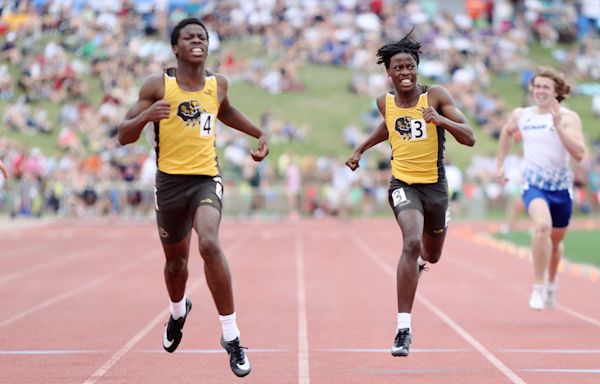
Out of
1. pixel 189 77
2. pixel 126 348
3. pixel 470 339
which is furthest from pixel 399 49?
pixel 126 348

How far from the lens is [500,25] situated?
41.8 meters

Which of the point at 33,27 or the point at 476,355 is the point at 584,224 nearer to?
the point at 33,27

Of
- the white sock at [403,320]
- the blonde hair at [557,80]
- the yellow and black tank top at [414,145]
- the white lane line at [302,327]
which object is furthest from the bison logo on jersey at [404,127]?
the blonde hair at [557,80]

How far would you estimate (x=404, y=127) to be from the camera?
8695 millimetres

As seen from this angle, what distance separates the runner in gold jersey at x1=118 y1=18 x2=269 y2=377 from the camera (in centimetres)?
A: 764

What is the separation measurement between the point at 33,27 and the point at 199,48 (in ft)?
→ 91.2

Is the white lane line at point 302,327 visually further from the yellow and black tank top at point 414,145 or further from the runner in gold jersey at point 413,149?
the yellow and black tank top at point 414,145

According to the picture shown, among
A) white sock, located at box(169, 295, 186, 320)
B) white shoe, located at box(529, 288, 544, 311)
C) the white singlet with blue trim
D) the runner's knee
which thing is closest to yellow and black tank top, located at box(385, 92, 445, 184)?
the runner's knee

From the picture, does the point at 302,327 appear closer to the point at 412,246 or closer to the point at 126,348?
the point at 126,348

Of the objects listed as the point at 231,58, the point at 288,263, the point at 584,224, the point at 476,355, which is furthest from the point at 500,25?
the point at 476,355

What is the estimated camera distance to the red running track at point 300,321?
8.04 m

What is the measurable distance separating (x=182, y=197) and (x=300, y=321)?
3.28 meters

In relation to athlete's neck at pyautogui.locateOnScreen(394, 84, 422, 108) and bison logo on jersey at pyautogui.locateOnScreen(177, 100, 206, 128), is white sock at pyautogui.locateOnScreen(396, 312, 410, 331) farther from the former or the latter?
bison logo on jersey at pyautogui.locateOnScreen(177, 100, 206, 128)

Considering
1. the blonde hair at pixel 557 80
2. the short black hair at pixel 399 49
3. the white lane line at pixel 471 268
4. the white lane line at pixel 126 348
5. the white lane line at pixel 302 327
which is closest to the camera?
the white lane line at pixel 126 348
